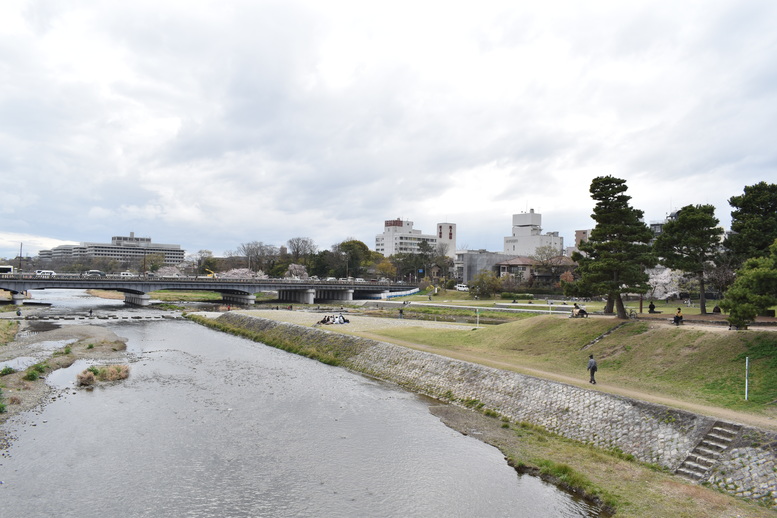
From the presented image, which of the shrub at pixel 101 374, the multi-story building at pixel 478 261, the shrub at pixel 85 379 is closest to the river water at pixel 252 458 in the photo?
the shrub at pixel 85 379

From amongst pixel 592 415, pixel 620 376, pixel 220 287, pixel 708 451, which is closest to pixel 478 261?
pixel 220 287

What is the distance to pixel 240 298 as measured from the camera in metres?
98.3

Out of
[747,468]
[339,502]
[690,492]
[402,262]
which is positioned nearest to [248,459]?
[339,502]

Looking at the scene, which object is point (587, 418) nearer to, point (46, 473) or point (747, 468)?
point (747, 468)

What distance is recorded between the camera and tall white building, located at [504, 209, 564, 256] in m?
145

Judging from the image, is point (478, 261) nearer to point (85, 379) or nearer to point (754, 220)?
point (754, 220)

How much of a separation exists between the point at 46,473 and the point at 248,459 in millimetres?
6578

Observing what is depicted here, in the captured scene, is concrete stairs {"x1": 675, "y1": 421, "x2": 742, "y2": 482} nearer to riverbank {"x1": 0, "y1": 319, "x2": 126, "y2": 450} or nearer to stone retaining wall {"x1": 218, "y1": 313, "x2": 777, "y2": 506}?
A: stone retaining wall {"x1": 218, "y1": 313, "x2": 777, "y2": 506}

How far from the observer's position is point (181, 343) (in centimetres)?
4638

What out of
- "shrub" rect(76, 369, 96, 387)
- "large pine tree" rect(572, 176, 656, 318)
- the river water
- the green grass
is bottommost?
the river water

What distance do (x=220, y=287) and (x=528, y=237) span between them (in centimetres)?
9302

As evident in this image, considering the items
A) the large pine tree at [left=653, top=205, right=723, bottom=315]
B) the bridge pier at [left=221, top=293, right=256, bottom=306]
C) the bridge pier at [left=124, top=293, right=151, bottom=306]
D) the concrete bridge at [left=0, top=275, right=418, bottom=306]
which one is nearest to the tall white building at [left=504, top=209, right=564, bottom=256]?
the concrete bridge at [left=0, top=275, right=418, bottom=306]

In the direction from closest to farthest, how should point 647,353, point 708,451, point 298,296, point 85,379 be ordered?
1. point 708,451
2. point 647,353
3. point 85,379
4. point 298,296

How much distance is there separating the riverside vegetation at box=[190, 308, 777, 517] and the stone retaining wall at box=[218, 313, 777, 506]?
1.78ft
